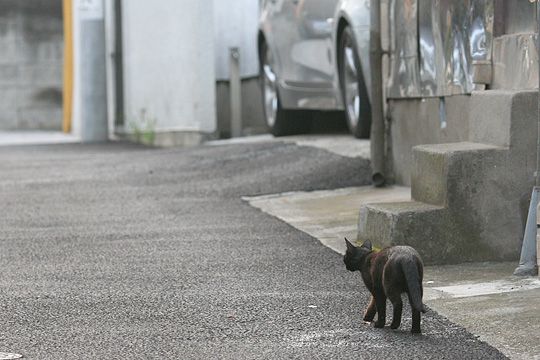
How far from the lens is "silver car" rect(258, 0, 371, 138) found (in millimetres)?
12875

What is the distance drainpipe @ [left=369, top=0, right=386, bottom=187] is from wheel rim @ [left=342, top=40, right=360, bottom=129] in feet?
3.96

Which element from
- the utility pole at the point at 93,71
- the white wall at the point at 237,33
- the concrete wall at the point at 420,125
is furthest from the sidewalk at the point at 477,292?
the utility pole at the point at 93,71

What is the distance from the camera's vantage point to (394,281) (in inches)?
237

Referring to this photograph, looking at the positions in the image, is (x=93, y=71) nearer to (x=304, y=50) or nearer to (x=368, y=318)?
(x=304, y=50)

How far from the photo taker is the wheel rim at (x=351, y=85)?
42.8 ft

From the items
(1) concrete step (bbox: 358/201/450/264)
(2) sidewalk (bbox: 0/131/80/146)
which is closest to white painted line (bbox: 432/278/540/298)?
(1) concrete step (bbox: 358/201/450/264)

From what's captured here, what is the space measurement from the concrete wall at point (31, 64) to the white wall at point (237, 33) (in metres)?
9.75

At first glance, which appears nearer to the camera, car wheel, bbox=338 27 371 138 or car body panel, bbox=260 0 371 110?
car wheel, bbox=338 27 371 138

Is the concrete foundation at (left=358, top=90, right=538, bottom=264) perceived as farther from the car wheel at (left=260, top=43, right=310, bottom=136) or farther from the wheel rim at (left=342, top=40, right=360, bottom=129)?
the car wheel at (left=260, top=43, right=310, bottom=136)

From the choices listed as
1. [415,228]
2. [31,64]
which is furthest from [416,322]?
[31,64]

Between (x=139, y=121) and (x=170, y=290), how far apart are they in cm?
1504

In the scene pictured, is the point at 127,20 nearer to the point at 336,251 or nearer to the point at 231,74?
the point at 231,74

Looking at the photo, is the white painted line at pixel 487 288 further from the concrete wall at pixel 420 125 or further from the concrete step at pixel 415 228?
the concrete wall at pixel 420 125

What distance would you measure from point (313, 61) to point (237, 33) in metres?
4.71
